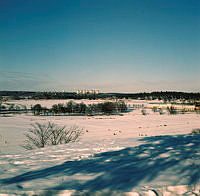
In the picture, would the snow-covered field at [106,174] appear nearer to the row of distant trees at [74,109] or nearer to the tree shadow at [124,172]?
the tree shadow at [124,172]

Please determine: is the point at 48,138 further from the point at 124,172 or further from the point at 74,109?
the point at 74,109

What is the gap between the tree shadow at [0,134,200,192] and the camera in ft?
10.6

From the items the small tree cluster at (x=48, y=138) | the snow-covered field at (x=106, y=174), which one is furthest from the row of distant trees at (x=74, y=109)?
the snow-covered field at (x=106, y=174)

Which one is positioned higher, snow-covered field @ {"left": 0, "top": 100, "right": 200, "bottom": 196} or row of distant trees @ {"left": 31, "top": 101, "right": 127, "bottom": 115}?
snow-covered field @ {"left": 0, "top": 100, "right": 200, "bottom": 196}

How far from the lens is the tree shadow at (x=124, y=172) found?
10.6 feet

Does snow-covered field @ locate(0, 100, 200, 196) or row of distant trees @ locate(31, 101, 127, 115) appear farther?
row of distant trees @ locate(31, 101, 127, 115)

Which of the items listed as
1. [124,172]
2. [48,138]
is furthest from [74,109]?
[124,172]

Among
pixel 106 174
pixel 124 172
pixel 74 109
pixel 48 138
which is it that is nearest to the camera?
pixel 106 174

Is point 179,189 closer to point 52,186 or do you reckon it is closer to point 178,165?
point 178,165

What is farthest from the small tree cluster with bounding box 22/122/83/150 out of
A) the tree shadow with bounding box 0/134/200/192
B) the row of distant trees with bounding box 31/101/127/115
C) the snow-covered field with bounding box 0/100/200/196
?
the row of distant trees with bounding box 31/101/127/115

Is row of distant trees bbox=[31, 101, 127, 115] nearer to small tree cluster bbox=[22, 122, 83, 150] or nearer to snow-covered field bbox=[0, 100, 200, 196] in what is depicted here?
small tree cluster bbox=[22, 122, 83, 150]

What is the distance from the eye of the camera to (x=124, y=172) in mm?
3824

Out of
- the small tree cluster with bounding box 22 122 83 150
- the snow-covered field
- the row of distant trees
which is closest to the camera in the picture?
the snow-covered field

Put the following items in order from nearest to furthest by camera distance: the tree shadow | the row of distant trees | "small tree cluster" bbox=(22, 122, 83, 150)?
the tree shadow, "small tree cluster" bbox=(22, 122, 83, 150), the row of distant trees
